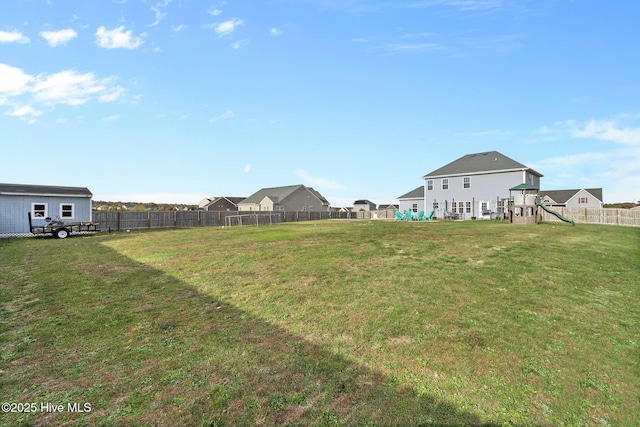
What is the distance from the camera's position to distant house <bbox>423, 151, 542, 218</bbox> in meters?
34.8

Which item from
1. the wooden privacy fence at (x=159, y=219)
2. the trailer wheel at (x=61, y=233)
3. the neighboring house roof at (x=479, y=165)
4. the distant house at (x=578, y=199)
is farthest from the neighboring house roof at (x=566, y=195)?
the trailer wheel at (x=61, y=233)

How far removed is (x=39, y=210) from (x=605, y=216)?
48.5 m

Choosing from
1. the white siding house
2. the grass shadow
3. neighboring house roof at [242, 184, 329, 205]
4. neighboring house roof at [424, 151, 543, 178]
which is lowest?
the grass shadow

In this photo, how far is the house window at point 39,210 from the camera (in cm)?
2564

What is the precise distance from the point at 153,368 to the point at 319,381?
231cm

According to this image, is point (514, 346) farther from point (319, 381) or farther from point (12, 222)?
point (12, 222)

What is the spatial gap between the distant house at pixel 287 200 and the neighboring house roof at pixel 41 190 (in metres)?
27.6

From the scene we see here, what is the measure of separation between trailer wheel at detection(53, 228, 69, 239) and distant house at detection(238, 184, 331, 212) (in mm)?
31986

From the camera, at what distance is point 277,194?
61281 mm

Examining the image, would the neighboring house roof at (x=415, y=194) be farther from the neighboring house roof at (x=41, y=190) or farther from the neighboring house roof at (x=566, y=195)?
the neighboring house roof at (x=41, y=190)

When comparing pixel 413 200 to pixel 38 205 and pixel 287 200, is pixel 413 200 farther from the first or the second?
pixel 38 205

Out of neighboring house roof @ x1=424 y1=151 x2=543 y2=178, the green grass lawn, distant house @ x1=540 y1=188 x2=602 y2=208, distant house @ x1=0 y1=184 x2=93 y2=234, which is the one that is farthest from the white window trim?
distant house @ x1=540 y1=188 x2=602 y2=208

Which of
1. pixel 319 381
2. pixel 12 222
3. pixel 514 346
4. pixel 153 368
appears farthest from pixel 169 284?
pixel 12 222

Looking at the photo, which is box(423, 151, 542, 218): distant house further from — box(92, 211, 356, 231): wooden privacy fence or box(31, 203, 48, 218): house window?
box(31, 203, 48, 218): house window
